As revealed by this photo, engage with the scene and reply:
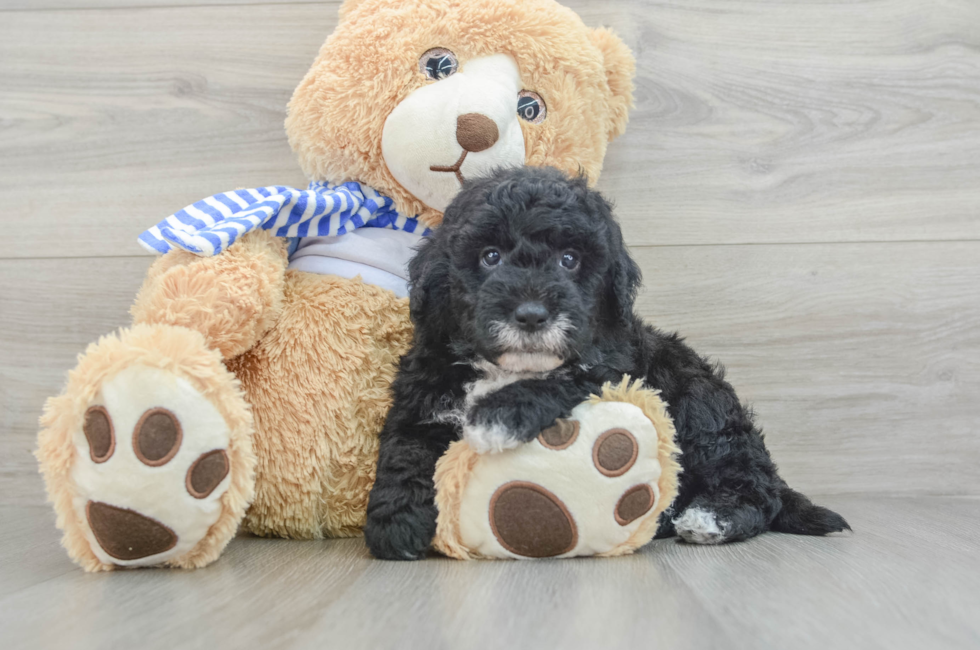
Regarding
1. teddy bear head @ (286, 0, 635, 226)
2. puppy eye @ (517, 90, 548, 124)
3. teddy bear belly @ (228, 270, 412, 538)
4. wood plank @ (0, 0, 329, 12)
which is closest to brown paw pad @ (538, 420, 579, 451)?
teddy bear belly @ (228, 270, 412, 538)

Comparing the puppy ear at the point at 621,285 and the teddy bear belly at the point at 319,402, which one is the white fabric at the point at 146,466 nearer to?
the teddy bear belly at the point at 319,402

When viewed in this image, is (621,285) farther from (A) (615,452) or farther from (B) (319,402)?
(B) (319,402)

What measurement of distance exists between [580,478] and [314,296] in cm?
54

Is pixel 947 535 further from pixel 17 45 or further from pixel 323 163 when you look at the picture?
pixel 17 45

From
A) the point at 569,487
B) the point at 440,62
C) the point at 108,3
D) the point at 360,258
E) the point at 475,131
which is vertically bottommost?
the point at 569,487

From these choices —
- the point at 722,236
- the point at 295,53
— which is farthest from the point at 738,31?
the point at 295,53

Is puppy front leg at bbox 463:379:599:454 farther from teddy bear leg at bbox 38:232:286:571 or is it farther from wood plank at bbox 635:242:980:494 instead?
wood plank at bbox 635:242:980:494

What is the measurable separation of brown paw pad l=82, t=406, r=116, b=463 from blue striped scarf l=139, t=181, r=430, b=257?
279 millimetres

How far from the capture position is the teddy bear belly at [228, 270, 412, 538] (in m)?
1.23

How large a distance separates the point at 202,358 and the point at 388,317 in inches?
13.7

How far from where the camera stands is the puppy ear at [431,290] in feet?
3.70

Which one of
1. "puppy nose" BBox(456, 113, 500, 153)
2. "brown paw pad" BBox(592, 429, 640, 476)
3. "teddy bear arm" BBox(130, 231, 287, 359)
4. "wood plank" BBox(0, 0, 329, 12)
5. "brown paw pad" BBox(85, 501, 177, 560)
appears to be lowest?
"brown paw pad" BBox(85, 501, 177, 560)

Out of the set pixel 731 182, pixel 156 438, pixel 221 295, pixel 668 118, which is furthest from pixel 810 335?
pixel 156 438

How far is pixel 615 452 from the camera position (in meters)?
1.02
